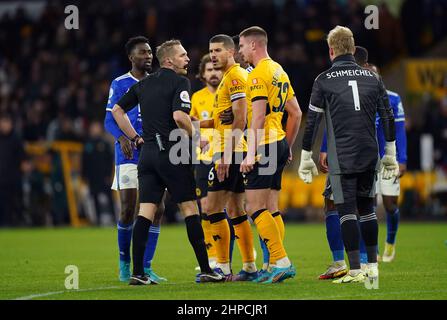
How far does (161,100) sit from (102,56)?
57.5ft

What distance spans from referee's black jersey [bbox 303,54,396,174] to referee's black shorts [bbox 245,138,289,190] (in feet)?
1.26

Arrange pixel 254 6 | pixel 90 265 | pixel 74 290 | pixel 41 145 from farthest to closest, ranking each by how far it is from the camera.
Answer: pixel 254 6 < pixel 41 145 < pixel 90 265 < pixel 74 290

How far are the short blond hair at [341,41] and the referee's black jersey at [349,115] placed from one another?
0.22 ft

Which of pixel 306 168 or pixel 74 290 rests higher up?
pixel 306 168

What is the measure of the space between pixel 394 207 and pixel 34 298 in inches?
239

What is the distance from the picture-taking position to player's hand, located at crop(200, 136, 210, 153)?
36.1 ft

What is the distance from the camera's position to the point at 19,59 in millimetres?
27328

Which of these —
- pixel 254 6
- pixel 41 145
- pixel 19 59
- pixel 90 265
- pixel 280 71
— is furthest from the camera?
pixel 19 59

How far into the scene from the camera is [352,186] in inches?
372

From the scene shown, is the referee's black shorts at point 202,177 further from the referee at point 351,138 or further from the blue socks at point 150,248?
the referee at point 351,138

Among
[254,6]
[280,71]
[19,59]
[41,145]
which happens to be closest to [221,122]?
[280,71]

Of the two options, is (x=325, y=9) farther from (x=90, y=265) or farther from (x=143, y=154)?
(x=143, y=154)

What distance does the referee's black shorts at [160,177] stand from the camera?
9.57 meters

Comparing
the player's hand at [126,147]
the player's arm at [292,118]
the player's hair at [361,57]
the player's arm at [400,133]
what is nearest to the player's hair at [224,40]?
the player's arm at [292,118]
